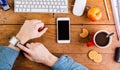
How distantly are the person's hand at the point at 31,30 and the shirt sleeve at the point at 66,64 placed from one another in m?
0.15

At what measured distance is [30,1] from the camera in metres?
1.21

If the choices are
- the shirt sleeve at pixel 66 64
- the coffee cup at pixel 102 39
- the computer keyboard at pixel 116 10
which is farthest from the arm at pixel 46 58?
the computer keyboard at pixel 116 10

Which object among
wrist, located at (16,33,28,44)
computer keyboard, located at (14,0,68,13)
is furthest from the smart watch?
computer keyboard, located at (14,0,68,13)

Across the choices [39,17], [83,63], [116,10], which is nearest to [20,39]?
[39,17]

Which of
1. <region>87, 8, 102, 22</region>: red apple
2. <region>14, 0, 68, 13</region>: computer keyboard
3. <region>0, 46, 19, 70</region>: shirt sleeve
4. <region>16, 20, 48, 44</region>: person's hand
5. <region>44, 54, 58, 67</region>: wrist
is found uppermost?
<region>14, 0, 68, 13</region>: computer keyboard

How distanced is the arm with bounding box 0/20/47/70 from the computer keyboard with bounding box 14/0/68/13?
0.20 ft

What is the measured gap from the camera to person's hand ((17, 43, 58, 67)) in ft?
3.77

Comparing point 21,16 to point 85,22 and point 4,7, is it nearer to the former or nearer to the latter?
point 4,7

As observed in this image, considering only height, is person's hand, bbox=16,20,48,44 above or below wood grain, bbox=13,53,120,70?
above

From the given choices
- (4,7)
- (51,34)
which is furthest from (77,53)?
(4,7)

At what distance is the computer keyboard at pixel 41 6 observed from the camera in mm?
1207

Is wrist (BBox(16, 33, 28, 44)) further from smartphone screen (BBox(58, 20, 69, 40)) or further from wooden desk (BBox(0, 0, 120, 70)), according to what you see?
smartphone screen (BBox(58, 20, 69, 40))

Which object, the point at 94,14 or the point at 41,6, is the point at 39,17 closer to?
the point at 41,6

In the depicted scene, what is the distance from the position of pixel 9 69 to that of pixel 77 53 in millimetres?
317
